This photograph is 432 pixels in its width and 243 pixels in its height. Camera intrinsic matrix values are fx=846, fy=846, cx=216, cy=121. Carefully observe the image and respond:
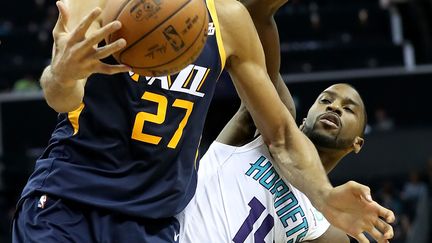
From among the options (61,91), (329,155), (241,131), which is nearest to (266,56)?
(241,131)

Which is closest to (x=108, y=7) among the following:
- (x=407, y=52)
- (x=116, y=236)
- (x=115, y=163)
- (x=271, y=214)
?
(x=115, y=163)

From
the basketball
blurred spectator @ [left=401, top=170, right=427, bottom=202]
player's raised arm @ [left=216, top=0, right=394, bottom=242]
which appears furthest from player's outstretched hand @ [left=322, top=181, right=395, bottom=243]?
blurred spectator @ [left=401, top=170, right=427, bottom=202]

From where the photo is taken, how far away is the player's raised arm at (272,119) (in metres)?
3.62

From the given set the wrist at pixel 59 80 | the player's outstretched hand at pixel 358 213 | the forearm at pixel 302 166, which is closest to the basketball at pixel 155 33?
the wrist at pixel 59 80

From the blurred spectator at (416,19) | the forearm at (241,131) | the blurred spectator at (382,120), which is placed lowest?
the blurred spectator at (382,120)

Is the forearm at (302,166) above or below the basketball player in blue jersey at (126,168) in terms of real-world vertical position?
below

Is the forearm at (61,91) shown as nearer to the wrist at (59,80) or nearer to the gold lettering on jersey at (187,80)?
the wrist at (59,80)

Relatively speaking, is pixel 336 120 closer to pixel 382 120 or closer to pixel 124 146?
pixel 124 146

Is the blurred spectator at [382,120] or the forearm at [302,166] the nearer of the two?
the forearm at [302,166]

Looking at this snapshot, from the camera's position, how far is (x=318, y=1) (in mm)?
17062

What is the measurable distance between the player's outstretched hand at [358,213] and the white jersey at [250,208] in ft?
2.29

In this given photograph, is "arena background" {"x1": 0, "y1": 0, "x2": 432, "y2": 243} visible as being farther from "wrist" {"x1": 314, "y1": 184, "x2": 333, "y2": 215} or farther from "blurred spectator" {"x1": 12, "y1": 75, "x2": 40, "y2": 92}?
"wrist" {"x1": 314, "y1": 184, "x2": 333, "y2": 215}

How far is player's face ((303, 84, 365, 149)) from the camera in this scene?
→ 448 cm

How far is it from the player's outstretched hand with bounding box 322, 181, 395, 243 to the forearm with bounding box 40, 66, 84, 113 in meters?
1.15
